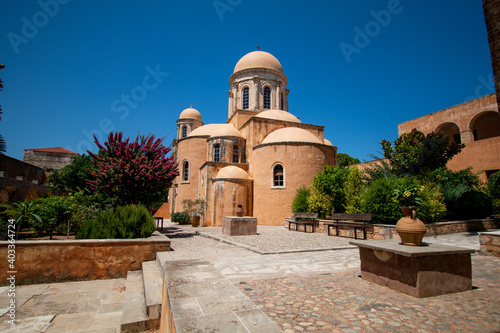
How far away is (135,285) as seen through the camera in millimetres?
4129

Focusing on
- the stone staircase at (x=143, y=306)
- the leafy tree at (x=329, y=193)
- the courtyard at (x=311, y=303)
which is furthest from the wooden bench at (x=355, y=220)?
the stone staircase at (x=143, y=306)

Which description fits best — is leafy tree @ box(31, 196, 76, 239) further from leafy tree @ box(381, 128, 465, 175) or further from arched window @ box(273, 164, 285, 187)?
leafy tree @ box(381, 128, 465, 175)

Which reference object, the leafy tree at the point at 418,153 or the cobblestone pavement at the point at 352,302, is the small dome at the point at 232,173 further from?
the cobblestone pavement at the point at 352,302

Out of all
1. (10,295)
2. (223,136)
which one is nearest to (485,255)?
(10,295)

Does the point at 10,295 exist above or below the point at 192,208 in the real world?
below

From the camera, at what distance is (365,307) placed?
9.77 ft

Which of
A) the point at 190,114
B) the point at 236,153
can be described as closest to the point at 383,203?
the point at 236,153

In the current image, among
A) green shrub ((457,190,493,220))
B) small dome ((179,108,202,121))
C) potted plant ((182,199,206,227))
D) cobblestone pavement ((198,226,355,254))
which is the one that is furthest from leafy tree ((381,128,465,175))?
small dome ((179,108,202,121))

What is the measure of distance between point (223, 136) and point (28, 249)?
14885 millimetres

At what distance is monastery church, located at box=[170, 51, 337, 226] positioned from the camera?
16.4 meters

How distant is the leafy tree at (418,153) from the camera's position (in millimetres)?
12492

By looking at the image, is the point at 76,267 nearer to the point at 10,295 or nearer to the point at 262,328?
the point at 10,295

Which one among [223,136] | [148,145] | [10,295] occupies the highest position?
[223,136]

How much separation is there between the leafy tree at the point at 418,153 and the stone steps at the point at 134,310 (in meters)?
12.5
